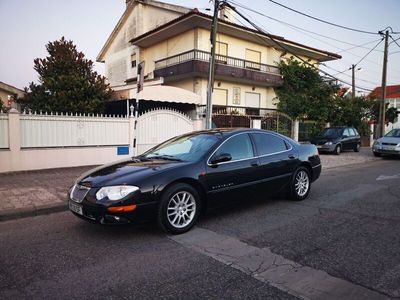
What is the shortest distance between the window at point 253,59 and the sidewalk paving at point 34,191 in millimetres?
16679

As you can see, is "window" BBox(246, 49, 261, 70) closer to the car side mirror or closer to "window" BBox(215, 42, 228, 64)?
"window" BBox(215, 42, 228, 64)

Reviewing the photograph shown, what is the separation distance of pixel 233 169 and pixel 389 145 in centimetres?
1362

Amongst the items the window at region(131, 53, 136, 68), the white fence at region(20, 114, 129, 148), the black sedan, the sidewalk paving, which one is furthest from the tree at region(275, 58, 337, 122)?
the black sedan

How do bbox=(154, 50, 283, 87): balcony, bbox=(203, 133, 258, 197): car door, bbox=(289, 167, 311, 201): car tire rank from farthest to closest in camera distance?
bbox=(154, 50, 283, 87): balcony < bbox=(289, 167, 311, 201): car tire < bbox=(203, 133, 258, 197): car door

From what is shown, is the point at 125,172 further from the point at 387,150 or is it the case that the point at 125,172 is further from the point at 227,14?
the point at 227,14

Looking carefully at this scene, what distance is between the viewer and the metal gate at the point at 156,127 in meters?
12.4

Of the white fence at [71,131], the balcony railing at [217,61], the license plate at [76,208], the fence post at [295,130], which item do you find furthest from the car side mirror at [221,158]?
the fence post at [295,130]

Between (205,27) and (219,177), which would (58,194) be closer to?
(219,177)

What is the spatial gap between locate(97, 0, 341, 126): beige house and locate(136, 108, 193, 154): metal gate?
363cm

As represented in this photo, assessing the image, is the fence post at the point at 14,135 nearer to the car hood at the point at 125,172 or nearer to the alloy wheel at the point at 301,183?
the car hood at the point at 125,172

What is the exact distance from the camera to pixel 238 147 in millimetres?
5797

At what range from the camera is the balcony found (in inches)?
815

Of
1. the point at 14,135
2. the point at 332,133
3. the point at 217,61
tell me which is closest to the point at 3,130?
the point at 14,135

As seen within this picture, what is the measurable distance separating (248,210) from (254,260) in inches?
89.9
